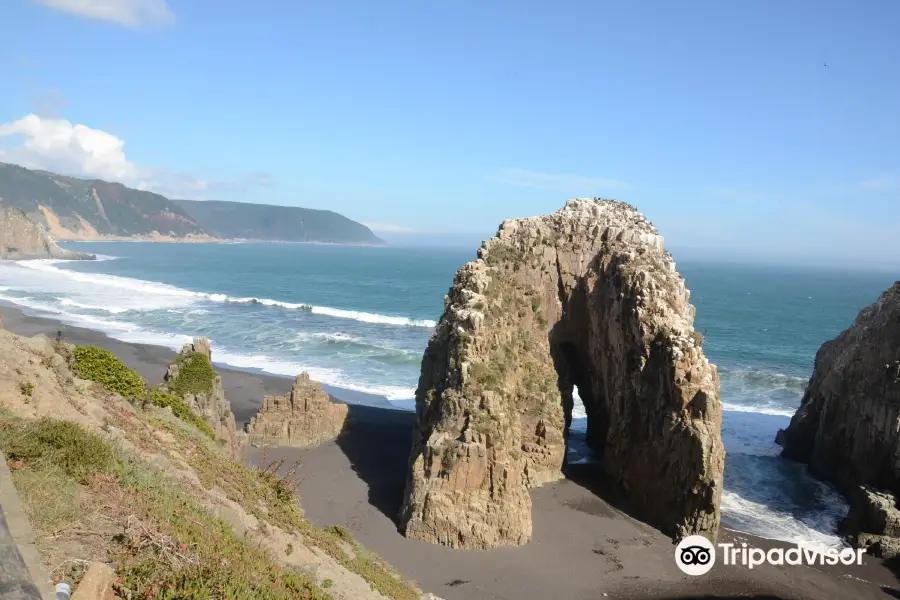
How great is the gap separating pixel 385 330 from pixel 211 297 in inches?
1366

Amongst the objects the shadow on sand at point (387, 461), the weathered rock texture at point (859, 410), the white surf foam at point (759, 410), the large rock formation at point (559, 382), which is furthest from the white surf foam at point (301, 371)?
the weathered rock texture at point (859, 410)

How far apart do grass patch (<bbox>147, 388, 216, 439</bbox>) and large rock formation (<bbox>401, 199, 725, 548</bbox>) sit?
24.0 feet

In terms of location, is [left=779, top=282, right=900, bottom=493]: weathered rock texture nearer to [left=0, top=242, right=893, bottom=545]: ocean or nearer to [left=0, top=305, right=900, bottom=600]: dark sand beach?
[left=0, top=242, right=893, bottom=545]: ocean

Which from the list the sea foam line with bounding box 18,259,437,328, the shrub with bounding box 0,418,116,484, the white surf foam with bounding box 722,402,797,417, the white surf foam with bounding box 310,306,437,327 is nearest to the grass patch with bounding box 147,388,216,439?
the shrub with bounding box 0,418,116,484

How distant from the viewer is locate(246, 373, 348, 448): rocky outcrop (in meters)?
28.1

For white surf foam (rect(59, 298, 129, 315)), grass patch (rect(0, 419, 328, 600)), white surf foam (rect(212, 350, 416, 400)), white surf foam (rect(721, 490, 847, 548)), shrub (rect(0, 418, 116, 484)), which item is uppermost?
shrub (rect(0, 418, 116, 484))

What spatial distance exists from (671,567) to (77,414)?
18203 millimetres

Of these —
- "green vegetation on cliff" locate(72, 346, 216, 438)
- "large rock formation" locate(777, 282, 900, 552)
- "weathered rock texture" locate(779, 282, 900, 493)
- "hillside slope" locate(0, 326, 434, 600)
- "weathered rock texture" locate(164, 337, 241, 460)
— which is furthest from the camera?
"weathered rock texture" locate(779, 282, 900, 493)

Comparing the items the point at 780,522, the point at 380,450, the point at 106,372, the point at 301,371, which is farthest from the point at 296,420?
the point at 780,522

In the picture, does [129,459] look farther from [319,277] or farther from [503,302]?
[319,277]

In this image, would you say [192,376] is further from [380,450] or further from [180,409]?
[380,450]

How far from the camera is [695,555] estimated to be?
818 inches

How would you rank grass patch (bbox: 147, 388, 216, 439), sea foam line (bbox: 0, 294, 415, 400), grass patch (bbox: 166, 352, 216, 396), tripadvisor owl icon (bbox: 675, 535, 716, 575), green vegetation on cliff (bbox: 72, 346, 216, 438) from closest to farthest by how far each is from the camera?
green vegetation on cliff (bbox: 72, 346, 216, 438), tripadvisor owl icon (bbox: 675, 535, 716, 575), grass patch (bbox: 147, 388, 216, 439), grass patch (bbox: 166, 352, 216, 396), sea foam line (bbox: 0, 294, 415, 400)

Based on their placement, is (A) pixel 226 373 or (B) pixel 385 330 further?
(B) pixel 385 330
